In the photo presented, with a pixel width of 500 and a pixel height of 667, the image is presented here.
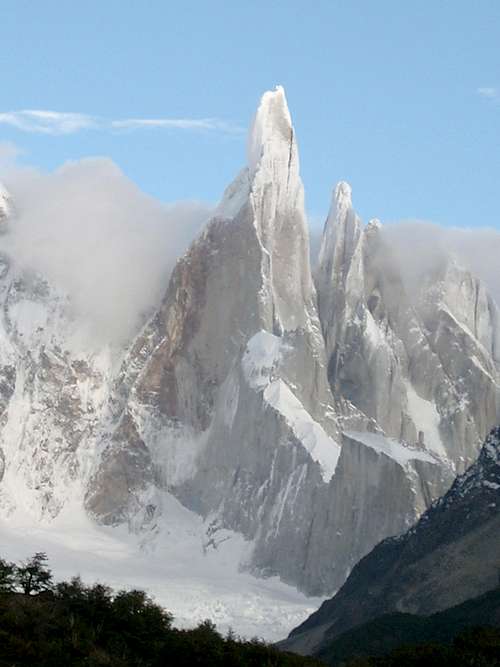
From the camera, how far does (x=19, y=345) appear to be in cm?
18438

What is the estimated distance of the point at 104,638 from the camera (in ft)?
213

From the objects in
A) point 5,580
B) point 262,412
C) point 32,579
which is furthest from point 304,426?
point 5,580

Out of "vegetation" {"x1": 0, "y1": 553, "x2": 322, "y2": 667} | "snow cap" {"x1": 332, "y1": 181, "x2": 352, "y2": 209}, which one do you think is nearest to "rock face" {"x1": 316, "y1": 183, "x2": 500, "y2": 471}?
"snow cap" {"x1": 332, "y1": 181, "x2": 352, "y2": 209}

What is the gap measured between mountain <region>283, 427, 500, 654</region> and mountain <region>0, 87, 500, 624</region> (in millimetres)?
45612

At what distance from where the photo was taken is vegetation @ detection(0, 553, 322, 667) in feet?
195

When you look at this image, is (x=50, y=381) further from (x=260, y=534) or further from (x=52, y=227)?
(x=260, y=534)

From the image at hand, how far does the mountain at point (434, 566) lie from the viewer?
360 feet

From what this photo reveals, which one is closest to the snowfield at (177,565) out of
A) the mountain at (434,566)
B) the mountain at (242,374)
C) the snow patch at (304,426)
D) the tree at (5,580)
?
the mountain at (242,374)

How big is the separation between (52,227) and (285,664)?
130343mm

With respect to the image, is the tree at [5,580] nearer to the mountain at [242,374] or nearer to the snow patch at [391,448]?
the snow patch at [391,448]

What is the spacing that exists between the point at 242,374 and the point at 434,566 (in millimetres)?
66572

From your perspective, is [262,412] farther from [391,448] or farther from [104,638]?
[104,638]

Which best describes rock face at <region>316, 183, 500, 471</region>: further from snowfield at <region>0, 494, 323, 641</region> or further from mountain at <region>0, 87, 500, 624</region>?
snowfield at <region>0, 494, 323, 641</region>

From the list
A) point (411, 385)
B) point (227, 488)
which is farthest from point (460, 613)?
point (411, 385)
